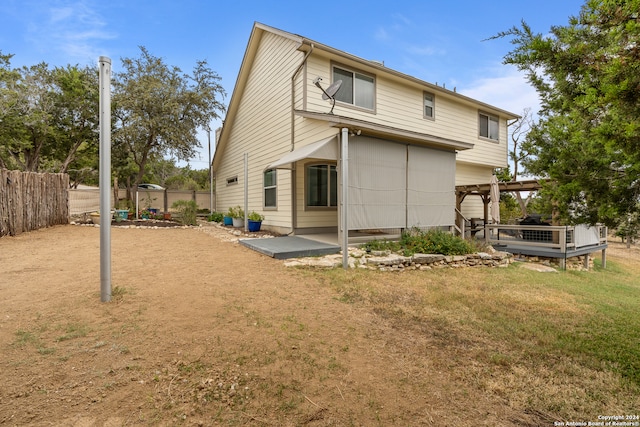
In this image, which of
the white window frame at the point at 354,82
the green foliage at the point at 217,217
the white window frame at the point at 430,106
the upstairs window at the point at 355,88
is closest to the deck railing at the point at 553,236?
the white window frame at the point at 430,106

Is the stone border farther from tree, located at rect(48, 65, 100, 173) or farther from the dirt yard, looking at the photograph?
tree, located at rect(48, 65, 100, 173)

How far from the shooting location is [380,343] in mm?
2938

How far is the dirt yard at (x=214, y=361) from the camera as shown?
191cm

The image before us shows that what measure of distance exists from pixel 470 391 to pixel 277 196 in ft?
28.4

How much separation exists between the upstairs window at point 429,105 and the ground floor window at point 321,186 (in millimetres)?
4763

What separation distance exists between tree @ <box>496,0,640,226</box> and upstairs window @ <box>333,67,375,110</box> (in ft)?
21.6

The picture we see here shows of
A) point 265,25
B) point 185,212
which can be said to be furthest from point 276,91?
point 185,212

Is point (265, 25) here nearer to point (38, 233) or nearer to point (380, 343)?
point (38, 233)

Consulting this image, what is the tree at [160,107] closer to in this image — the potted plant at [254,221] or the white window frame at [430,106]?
the potted plant at [254,221]

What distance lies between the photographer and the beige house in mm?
7168

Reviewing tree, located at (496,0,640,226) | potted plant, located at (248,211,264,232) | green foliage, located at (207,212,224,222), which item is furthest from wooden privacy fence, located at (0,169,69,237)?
tree, located at (496,0,640,226)

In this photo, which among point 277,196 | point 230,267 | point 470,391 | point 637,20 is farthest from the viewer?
point 277,196

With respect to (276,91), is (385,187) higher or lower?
lower

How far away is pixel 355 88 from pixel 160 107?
1173cm
